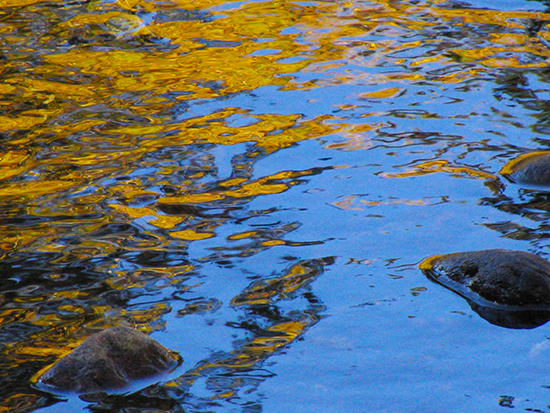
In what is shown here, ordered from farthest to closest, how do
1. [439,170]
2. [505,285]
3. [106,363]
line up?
[439,170] < [505,285] < [106,363]

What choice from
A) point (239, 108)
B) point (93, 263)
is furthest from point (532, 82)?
point (93, 263)

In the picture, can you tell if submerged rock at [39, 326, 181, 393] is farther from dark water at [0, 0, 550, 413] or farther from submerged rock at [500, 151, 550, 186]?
submerged rock at [500, 151, 550, 186]

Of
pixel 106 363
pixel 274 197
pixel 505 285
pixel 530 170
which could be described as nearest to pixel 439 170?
pixel 530 170

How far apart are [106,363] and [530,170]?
9.50 feet

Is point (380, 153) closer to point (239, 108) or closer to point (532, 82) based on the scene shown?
point (239, 108)

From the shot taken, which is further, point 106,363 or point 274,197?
point 274,197

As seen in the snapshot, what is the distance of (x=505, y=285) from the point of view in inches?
150

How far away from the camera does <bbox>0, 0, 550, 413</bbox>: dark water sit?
3.39 m

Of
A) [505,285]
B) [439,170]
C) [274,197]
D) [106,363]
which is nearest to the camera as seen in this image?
[106,363]

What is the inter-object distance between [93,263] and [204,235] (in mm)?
617

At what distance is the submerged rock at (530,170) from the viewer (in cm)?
493

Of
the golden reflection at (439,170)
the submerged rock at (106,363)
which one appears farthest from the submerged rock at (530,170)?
the submerged rock at (106,363)

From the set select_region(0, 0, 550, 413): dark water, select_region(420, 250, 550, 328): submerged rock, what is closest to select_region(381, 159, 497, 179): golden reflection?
select_region(0, 0, 550, 413): dark water

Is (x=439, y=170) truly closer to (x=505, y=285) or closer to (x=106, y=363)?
(x=505, y=285)
